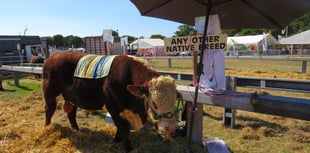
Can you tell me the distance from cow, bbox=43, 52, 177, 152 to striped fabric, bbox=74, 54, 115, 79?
0.05 metres

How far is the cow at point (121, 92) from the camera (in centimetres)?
304

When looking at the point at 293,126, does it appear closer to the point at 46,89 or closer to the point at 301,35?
the point at 46,89

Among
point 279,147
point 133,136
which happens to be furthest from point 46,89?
point 279,147

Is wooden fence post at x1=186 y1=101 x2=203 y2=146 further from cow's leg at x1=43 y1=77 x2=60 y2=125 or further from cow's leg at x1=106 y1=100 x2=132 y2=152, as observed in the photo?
cow's leg at x1=43 y1=77 x2=60 y2=125

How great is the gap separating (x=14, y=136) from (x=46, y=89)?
94 centimetres

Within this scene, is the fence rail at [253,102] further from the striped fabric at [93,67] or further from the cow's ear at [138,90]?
the striped fabric at [93,67]

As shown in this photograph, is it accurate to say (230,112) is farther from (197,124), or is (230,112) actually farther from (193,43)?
(193,43)

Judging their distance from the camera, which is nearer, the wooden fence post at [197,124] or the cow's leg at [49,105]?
the wooden fence post at [197,124]

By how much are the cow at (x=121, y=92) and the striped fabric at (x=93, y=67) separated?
5cm

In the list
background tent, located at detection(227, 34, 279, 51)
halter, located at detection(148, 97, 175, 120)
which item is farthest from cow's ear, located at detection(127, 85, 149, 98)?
background tent, located at detection(227, 34, 279, 51)

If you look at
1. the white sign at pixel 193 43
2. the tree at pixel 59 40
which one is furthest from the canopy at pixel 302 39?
the tree at pixel 59 40

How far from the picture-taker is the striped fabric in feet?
13.0

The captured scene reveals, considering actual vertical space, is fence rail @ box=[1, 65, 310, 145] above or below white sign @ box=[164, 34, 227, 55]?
below

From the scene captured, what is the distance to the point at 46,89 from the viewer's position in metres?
4.92
